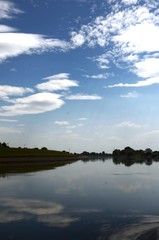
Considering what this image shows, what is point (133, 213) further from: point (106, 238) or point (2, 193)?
point (2, 193)

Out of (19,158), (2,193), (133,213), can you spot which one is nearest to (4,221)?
(133,213)

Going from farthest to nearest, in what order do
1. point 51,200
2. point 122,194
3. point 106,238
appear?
point 122,194 < point 51,200 < point 106,238

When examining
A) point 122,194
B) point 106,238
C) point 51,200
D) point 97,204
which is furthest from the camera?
point 122,194

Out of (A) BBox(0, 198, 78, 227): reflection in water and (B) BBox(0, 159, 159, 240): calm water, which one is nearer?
(B) BBox(0, 159, 159, 240): calm water

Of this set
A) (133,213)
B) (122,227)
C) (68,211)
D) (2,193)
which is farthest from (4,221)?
(2,193)

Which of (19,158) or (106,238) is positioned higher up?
(19,158)

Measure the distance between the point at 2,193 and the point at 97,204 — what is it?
15.7m

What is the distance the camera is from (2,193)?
153 ft

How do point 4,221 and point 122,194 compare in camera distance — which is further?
point 122,194

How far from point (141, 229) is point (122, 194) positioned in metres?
20.0

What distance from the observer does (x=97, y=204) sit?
37000mm

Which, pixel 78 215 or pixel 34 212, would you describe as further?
pixel 34 212

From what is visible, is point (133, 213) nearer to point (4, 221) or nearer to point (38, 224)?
point (38, 224)

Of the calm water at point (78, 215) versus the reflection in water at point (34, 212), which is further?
the reflection in water at point (34, 212)
